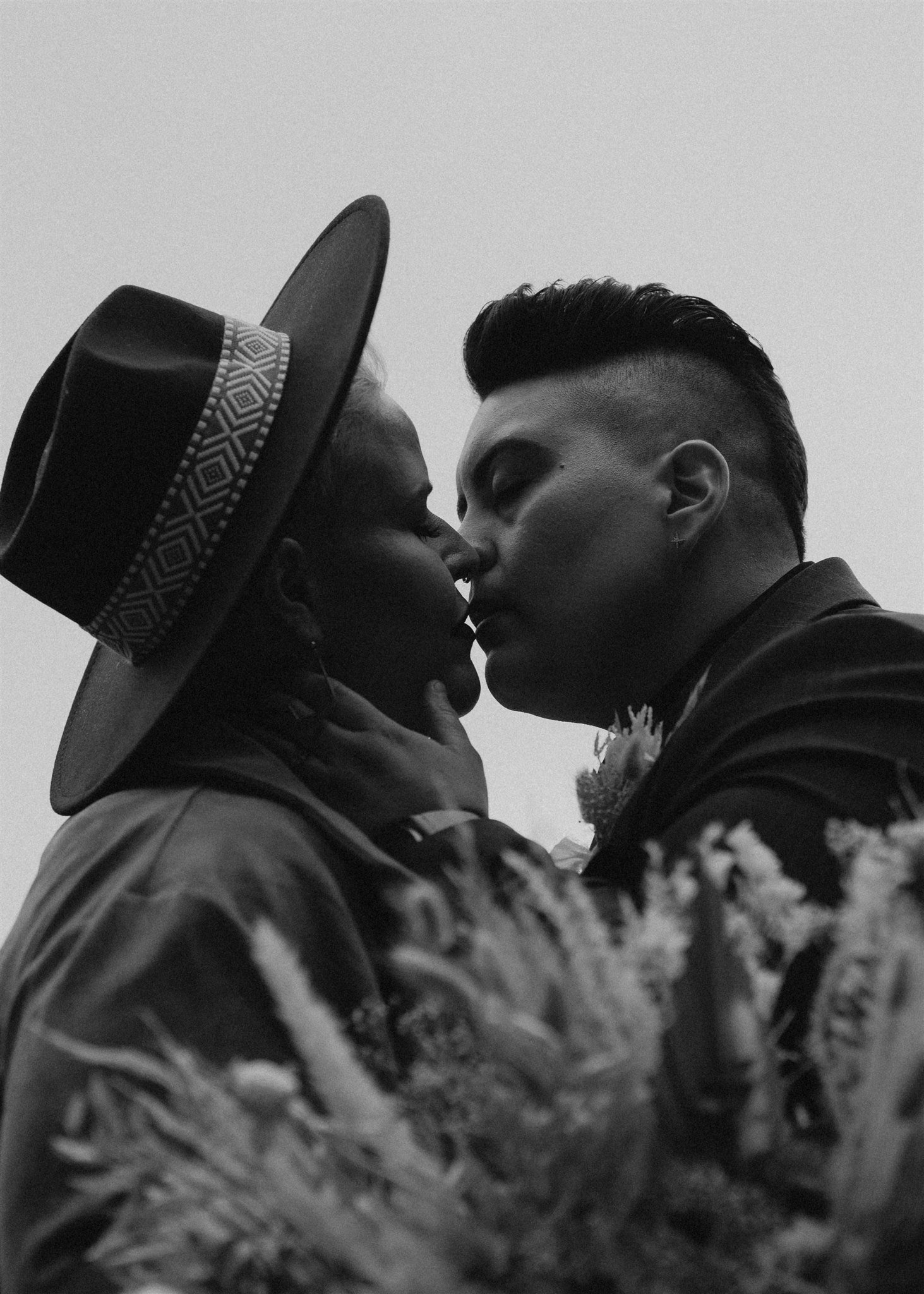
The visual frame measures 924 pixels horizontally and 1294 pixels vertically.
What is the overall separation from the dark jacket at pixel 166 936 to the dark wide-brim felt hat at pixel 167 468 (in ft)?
0.75

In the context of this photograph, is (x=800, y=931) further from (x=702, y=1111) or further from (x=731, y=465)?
(x=731, y=465)

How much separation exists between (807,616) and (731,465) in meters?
0.70

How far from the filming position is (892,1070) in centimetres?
148

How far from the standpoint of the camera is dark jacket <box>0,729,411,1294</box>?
2.19 meters

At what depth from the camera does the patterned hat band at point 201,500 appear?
2.95m

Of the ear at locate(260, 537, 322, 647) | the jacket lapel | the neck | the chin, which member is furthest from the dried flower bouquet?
the neck

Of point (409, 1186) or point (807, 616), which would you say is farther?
point (807, 616)

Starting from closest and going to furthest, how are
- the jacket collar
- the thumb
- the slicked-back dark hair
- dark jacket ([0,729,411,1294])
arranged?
dark jacket ([0,729,411,1294]), the thumb, the jacket collar, the slicked-back dark hair

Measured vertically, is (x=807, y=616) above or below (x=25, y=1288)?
above

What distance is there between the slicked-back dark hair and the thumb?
1423 millimetres

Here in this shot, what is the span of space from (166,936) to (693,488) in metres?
2.24

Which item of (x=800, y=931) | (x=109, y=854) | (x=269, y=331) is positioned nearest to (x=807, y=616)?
(x=269, y=331)

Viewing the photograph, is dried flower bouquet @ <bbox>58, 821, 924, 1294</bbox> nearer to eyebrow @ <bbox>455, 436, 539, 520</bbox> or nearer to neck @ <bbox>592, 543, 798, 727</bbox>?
neck @ <bbox>592, 543, 798, 727</bbox>

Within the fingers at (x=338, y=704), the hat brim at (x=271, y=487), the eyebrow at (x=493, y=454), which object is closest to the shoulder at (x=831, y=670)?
the fingers at (x=338, y=704)
